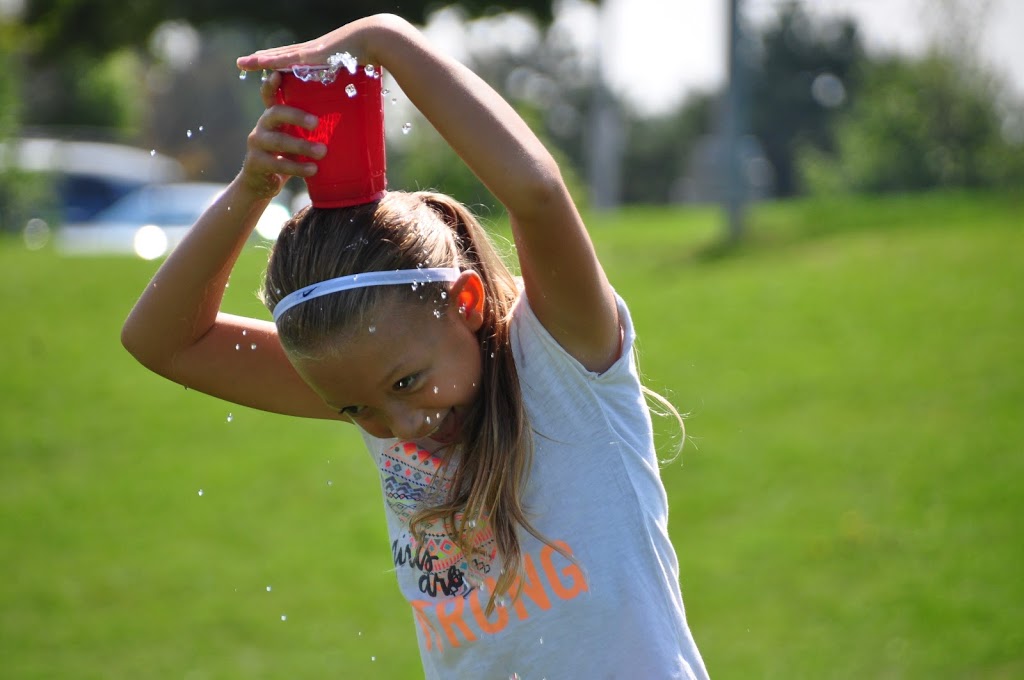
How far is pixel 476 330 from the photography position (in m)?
1.95

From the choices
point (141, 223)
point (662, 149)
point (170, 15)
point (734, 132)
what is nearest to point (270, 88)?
point (734, 132)

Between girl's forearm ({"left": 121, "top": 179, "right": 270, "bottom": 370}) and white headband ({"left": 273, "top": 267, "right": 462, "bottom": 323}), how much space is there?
250mm

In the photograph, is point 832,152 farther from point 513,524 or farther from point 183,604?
point 513,524

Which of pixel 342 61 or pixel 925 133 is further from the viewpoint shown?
pixel 925 133

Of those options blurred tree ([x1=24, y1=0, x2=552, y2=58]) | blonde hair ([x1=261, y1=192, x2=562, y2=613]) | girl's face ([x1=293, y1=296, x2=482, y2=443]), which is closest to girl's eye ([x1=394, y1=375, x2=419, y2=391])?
girl's face ([x1=293, y1=296, x2=482, y2=443])

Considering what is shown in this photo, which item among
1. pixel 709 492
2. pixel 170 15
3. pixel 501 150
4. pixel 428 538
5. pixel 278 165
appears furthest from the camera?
pixel 170 15

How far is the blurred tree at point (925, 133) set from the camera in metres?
9.09

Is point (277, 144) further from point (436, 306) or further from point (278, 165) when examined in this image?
point (436, 306)

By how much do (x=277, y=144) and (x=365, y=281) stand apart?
26cm

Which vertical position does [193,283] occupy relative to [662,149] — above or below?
above

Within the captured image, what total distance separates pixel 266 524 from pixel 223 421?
139cm

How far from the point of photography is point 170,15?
1384 centimetres

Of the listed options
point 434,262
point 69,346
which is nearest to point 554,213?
point 434,262

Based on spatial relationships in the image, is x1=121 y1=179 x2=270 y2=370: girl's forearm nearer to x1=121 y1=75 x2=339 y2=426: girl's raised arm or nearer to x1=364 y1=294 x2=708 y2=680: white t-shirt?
x1=121 y1=75 x2=339 y2=426: girl's raised arm
